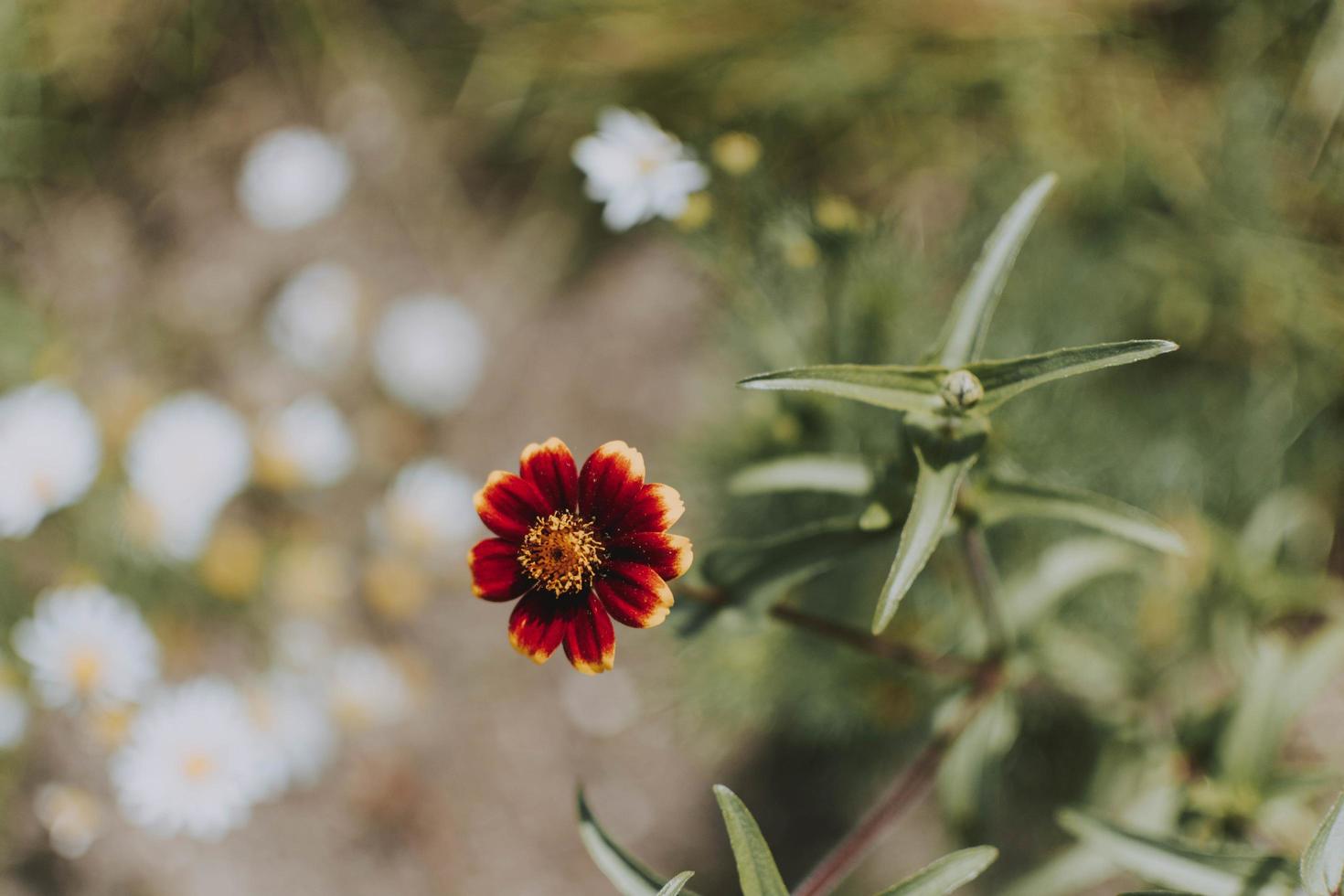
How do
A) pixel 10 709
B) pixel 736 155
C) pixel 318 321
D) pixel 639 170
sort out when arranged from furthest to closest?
1. pixel 318 321
2. pixel 10 709
3. pixel 639 170
4. pixel 736 155

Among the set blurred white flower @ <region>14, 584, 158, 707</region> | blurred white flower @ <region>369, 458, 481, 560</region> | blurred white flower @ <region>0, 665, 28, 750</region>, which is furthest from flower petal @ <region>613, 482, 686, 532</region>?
blurred white flower @ <region>0, 665, 28, 750</region>

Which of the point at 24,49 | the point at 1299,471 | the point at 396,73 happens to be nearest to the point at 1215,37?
the point at 1299,471

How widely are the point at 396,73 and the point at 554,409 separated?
2.60 feet

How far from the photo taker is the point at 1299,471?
1570 mm

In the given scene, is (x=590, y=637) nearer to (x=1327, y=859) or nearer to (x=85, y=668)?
(x=1327, y=859)

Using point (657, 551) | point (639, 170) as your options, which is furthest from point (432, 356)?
point (657, 551)

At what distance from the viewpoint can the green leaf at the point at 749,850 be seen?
2.14 feet

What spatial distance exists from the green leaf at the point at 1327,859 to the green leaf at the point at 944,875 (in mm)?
207

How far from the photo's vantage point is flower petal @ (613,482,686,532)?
678 millimetres

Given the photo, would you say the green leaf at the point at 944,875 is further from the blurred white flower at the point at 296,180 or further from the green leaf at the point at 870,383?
the blurred white flower at the point at 296,180

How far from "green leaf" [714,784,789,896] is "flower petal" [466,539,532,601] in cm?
20

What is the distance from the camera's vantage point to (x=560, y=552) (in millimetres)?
706

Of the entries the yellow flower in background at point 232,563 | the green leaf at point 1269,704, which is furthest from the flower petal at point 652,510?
the yellow flower in background at point 232,563

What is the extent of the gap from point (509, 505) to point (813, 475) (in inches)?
10.9
